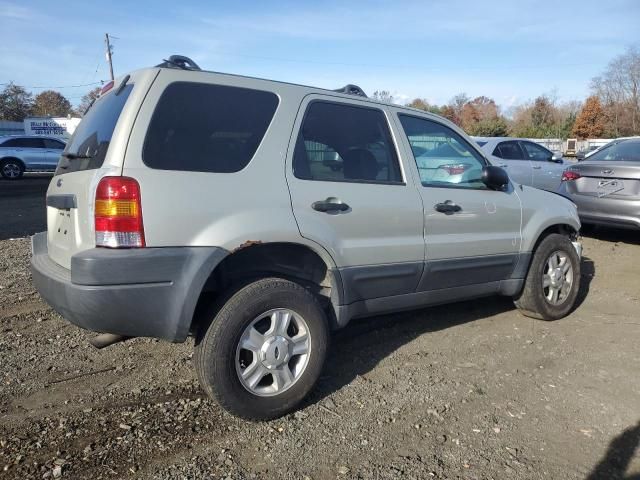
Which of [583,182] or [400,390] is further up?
[583,182]

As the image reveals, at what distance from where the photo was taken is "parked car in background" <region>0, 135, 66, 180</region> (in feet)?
61.6

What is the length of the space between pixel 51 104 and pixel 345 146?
7964 cm

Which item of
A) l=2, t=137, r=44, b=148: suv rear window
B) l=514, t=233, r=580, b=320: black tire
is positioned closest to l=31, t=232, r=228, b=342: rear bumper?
l=514, t=233, r=580, b=320: black tire

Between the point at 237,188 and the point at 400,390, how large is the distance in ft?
5.51

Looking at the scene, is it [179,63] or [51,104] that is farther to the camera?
[51,104]

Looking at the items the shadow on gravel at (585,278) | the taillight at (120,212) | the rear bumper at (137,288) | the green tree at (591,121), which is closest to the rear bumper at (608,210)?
the shadow on gravel at (585,278)

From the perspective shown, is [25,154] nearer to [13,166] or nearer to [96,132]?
[13,166]

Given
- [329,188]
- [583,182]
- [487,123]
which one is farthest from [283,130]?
[487,123]

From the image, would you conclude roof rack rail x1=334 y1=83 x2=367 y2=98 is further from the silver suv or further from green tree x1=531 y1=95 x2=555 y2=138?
green tree x1=531 y1=95 x2=555 y2=138

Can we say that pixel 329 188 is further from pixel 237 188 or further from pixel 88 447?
pixel 88 447

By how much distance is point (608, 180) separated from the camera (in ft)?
24.7

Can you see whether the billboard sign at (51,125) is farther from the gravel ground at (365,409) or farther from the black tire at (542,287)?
the black tire at (542,287)

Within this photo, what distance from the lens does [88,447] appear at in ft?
9.12

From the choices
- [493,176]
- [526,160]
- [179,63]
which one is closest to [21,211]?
[179,63]
